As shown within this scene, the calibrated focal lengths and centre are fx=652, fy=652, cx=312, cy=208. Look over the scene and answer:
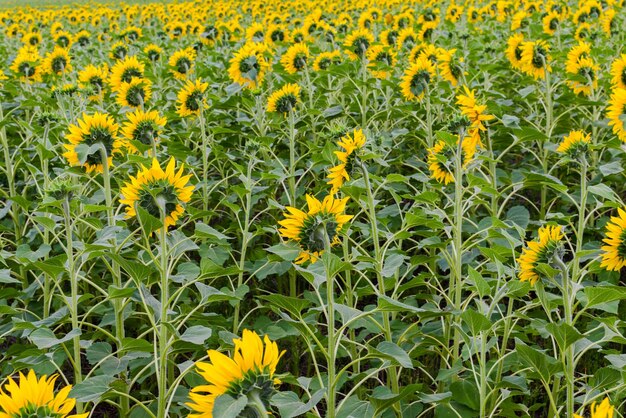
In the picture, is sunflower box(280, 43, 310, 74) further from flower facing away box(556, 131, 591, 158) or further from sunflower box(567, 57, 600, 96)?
flower facing away box(556, 131, 591, 158)

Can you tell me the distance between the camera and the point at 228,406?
1001mm

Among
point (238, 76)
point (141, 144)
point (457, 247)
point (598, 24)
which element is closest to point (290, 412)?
point (457, 247)

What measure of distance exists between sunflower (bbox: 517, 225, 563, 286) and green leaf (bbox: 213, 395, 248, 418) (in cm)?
86

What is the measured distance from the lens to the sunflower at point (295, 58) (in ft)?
13.3

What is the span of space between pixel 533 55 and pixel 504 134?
48 centimetres

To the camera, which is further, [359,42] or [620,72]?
[359,42]

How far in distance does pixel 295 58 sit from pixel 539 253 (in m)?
2.77

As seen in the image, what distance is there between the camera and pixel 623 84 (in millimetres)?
3027

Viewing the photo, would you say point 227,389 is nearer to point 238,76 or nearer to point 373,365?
point 373,365

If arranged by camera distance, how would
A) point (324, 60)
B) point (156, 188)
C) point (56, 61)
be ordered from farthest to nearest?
point (324, 60), point (56, 61), point (156, 188)

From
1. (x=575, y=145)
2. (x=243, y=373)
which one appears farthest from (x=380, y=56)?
(x=243, y=373)

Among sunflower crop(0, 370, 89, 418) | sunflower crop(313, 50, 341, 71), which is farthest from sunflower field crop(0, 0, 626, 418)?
sunflower crop(313, 50, 341, 71)

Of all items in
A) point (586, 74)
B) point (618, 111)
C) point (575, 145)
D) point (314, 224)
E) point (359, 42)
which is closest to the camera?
point (314, 224)

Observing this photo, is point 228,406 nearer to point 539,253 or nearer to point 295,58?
point 539,253
